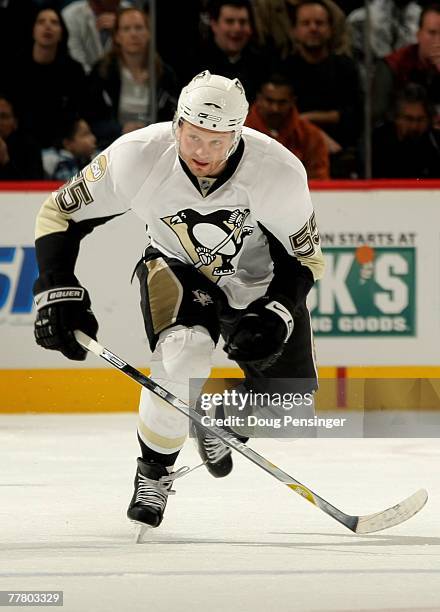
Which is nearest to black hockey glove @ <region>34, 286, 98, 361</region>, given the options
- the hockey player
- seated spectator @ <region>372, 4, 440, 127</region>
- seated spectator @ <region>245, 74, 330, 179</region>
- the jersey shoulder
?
the hockey player

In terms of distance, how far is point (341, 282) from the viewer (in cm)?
566

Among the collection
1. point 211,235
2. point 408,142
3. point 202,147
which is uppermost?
point 202,147

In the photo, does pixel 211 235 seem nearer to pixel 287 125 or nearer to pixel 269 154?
pixel 269 154

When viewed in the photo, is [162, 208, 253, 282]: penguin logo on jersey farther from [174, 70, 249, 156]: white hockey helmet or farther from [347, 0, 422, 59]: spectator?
[347, 0, 422, 59]: spectator

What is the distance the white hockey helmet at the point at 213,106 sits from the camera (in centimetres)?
326

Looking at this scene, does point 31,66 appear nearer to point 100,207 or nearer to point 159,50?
point 159,50

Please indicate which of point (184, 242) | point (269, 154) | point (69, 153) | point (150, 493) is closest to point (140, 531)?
point (150, 493)

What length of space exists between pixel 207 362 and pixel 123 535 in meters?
0.47

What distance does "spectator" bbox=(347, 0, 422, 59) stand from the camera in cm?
590

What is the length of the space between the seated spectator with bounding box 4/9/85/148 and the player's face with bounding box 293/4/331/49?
3.11 feet

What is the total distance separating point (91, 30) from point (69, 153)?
1.80 ft

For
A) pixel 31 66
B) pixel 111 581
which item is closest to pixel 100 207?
pixel 111 581

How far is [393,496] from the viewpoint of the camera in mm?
3918

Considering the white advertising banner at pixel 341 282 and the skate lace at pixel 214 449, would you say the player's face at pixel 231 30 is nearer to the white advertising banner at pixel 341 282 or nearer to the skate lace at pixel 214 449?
the white advertising banner at pixel 341 282
